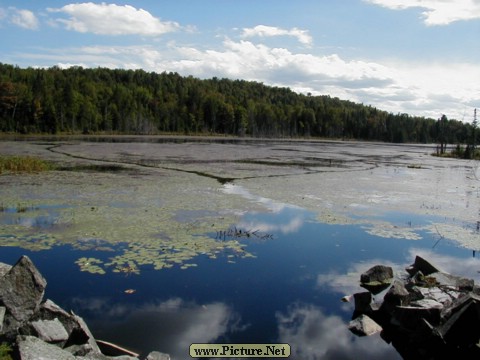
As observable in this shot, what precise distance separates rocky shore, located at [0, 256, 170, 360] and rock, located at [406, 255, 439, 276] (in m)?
6.81

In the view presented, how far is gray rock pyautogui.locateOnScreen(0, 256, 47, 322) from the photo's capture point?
7.22 meters

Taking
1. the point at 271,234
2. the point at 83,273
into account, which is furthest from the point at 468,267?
the point at 83,273

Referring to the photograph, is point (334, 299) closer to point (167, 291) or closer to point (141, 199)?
point (167, 291)

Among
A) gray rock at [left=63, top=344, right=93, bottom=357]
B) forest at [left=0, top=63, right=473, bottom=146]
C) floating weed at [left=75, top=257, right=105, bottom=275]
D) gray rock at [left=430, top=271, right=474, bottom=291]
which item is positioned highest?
forest at [left=0, top=63, right=473, bottom=146]

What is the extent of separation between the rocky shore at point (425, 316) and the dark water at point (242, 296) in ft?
1.11

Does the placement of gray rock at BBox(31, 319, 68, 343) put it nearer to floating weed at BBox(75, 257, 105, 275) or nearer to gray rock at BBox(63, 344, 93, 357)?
gray rock at BBox(63, 344, 93, 357)

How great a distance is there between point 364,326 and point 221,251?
4982mm

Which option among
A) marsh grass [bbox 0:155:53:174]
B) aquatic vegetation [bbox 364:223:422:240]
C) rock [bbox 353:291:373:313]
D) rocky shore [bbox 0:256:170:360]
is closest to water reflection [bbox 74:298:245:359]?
rocky shore [bbox 0:256:170:360]

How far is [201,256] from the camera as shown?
12219 millimetres

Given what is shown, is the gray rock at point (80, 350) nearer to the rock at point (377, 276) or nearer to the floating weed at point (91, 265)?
the floating weed at point (91, 265)

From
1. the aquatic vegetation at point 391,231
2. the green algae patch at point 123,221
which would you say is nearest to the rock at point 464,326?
the green algae patch at point 123,221

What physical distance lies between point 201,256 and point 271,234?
138 inches

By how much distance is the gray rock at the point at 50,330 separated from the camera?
682 cm

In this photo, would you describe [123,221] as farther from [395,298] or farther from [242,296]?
[395,298]
